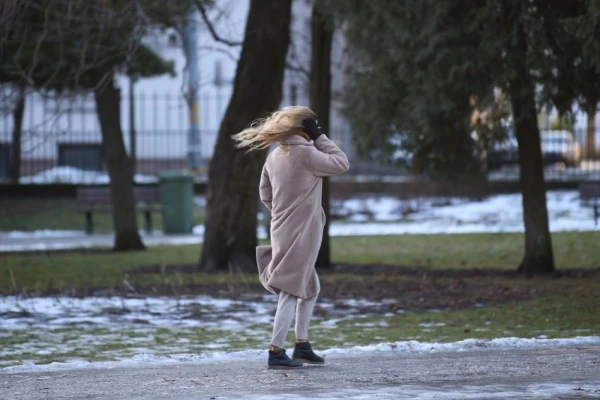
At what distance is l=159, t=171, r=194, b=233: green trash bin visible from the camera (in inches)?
931

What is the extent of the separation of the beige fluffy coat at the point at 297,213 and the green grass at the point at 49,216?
58.7ft

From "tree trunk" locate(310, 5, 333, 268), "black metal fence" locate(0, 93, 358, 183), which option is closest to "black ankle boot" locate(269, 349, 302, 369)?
"tree trunk" locate(310, 5, 333, 268)

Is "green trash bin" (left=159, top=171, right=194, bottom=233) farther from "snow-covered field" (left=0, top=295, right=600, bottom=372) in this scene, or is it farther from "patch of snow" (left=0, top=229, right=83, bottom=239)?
"snow-covered field" (left=0, top=295, right=600, bottom=372)

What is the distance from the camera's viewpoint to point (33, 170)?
35.9 meters

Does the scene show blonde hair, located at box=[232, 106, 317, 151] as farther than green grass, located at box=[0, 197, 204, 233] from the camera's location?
No

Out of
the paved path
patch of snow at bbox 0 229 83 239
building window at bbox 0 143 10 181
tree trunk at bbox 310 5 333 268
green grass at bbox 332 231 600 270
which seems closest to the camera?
the paved path

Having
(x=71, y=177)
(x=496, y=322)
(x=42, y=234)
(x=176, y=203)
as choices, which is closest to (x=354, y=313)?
(x=496, y=322)

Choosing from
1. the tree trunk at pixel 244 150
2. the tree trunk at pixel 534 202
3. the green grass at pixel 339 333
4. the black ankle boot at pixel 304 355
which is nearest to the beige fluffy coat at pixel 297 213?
the black ankle boot at pixel 304 355

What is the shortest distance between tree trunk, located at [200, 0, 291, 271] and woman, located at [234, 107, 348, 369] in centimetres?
749

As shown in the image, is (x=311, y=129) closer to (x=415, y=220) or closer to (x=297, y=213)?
(x=297, y=213)

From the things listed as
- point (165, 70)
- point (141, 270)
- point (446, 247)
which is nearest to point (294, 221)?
point (141, 270)

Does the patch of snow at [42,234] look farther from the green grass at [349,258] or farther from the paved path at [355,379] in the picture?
the paved path at [355,379]

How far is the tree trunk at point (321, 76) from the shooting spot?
51.4 ft

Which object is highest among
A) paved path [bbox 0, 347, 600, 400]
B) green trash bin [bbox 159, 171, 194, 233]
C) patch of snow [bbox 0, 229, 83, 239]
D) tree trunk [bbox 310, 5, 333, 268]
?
tree trunk [bbox 310, 5, 333, 268]
